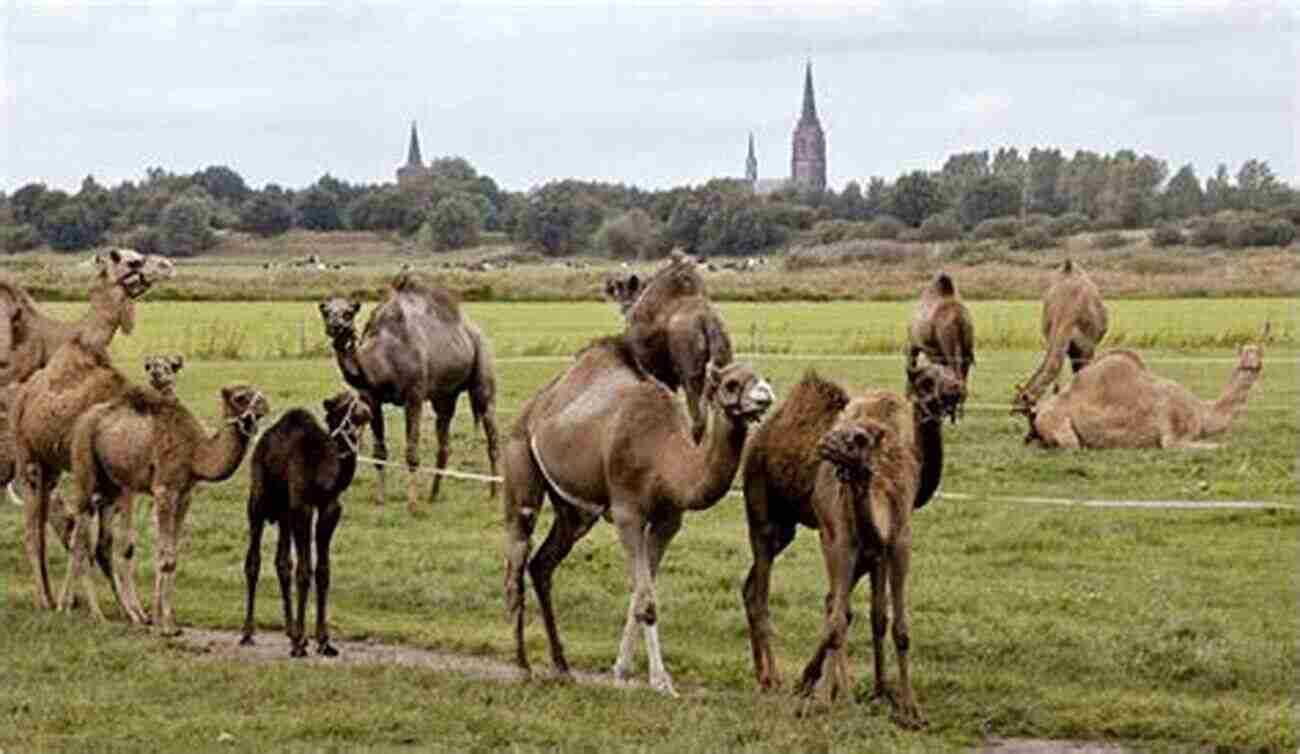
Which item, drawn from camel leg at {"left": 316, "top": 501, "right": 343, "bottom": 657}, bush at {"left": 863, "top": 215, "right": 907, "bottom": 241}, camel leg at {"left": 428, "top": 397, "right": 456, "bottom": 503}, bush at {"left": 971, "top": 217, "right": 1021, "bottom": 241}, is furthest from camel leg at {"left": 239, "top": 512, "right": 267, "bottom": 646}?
bush at {"left": 971, "top": 217, "right": 1021, "bottom": 241}

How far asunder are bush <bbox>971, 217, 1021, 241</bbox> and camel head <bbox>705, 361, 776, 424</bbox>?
9070cm

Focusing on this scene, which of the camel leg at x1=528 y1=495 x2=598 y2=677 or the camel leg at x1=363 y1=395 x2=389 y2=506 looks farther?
the camel leg at x1=363 y1=395 x2=389 y2=506

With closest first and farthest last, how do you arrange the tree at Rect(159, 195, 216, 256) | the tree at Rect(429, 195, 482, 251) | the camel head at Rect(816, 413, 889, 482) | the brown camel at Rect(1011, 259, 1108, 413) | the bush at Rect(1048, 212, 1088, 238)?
1. the camel head at Rect(816, 413, 889, 482)
2. the brown camel at Rect(1011, 259, 1108, 413)
3. the tree at Rect(159, 195, 216, 256)
4. the tree at Rect(429, 195, 482, 251)
5. the bush at Rect(1048, 212, 1088, 238)

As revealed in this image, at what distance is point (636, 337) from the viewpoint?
14.4 m

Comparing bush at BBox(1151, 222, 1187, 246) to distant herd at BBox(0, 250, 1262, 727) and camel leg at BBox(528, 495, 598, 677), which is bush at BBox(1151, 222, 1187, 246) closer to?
distant herd at BBox(0, 250, 1262, 727)

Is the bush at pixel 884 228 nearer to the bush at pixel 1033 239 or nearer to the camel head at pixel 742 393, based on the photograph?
the bush at pixel 1033 239

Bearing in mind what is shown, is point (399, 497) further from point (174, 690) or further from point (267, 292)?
point (267, 292)

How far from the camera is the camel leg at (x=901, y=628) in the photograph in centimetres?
1085

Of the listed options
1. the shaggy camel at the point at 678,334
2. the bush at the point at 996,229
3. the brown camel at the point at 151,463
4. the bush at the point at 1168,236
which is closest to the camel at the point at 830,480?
the shaggy camel at the point at 678,334

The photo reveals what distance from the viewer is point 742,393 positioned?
10.7 metres

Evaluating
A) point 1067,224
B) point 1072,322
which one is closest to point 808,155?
point 1067,224

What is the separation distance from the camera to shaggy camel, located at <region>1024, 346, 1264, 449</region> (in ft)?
76.4

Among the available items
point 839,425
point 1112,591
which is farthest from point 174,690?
point 1112,591

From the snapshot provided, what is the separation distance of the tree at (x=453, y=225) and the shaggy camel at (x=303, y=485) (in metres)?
86.7
